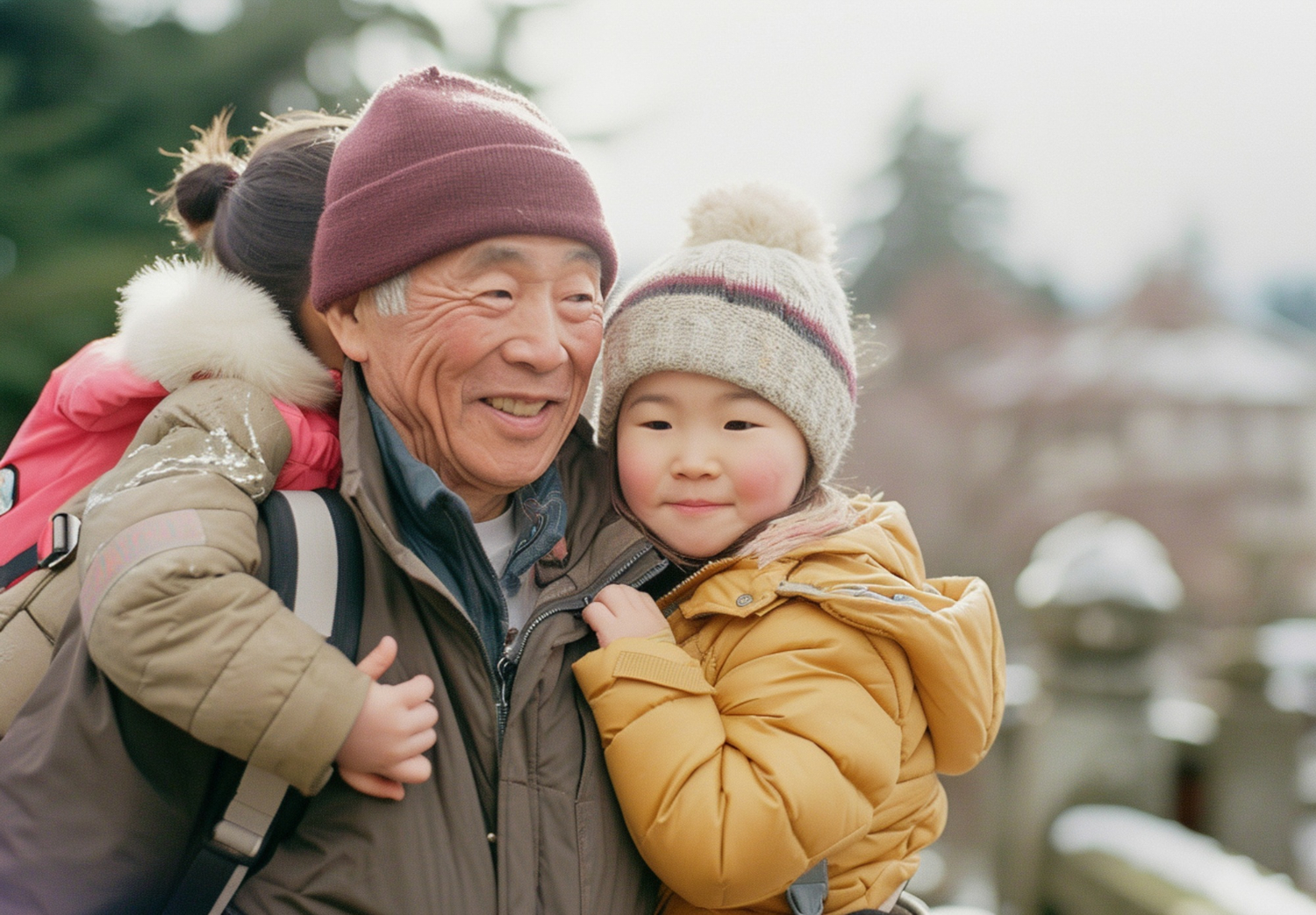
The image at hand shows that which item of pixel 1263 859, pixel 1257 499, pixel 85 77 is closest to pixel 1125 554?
pixel 1263 859

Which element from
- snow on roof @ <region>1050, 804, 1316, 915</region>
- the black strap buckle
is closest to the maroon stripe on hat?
the black strap buckle

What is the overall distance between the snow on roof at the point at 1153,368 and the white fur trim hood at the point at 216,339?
20.0 metres

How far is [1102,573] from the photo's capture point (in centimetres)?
617

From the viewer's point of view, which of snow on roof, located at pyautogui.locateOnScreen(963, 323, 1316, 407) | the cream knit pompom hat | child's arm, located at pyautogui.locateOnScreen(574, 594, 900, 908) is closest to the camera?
child's arm, located at pyautogui.locateOnScreen(574, 594, 900, 908)

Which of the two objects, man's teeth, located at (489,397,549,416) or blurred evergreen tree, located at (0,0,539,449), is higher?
blurred evergreen tree, located at (0,0,539,449)

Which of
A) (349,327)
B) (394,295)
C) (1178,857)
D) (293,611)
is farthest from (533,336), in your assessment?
(1178,857)

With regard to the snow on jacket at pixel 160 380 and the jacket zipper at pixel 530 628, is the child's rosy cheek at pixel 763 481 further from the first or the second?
the snow on jacket at pixel 160 380

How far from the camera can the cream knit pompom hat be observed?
225cm

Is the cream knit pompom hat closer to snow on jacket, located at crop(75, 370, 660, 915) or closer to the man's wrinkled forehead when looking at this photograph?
the man's wrinkled forehead

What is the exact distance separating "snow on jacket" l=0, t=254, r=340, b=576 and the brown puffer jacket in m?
0.11

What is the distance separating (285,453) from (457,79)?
81 centimetres

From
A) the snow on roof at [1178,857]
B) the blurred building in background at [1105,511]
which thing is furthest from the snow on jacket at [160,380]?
the snow on roof at [1178,857]

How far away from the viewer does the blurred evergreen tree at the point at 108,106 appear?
253 inches

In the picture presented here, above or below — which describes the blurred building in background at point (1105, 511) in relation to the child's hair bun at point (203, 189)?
above
